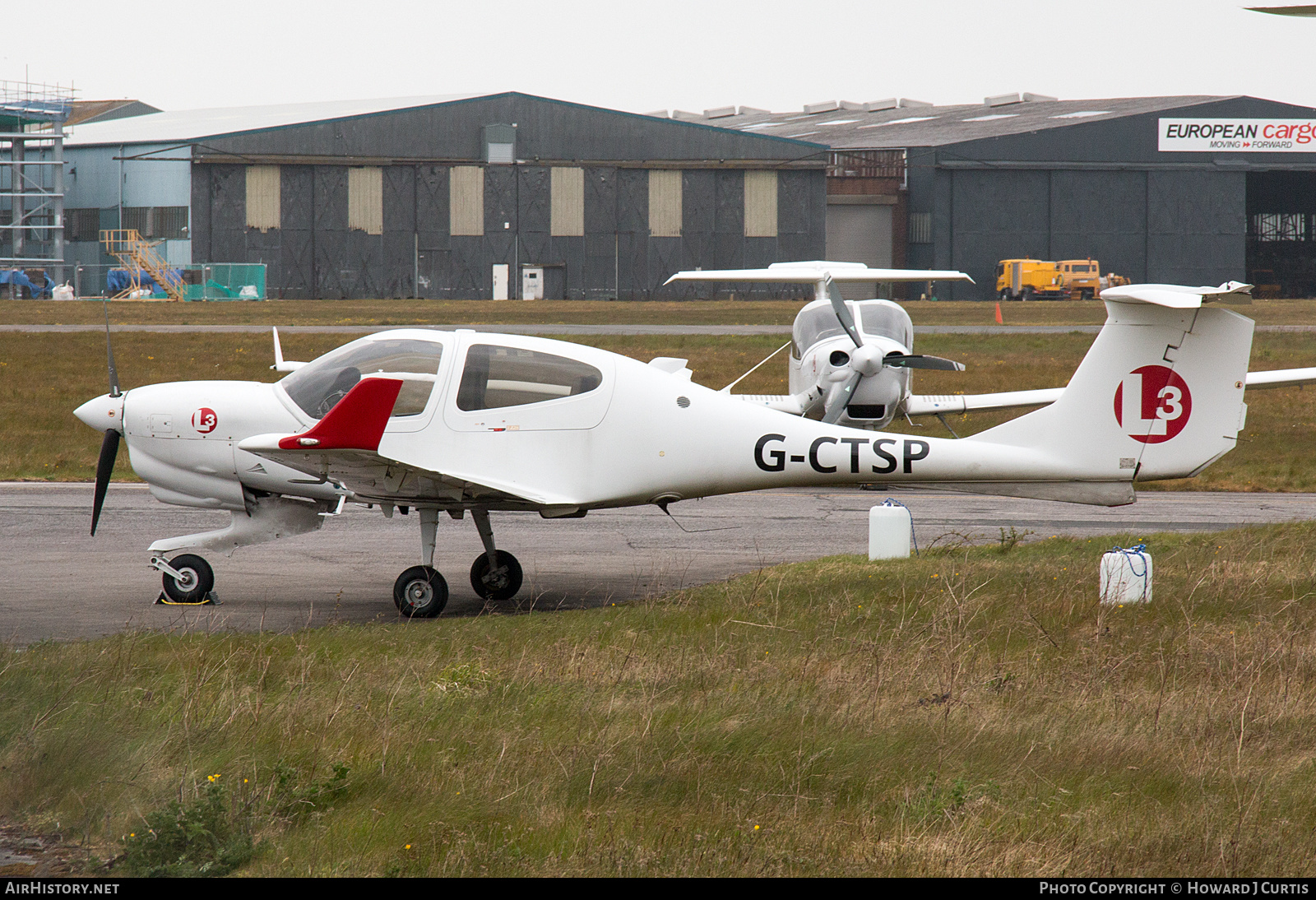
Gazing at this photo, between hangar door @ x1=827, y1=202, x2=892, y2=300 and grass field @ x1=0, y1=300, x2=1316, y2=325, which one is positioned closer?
grass field @ x1=0, y1=300, x2=1316, y2=325

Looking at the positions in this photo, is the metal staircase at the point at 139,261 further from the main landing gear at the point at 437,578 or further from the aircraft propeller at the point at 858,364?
the main landing gear at the point at 437,578

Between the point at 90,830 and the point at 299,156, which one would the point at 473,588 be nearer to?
the point at 90,830

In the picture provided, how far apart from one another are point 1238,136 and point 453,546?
7293 cm

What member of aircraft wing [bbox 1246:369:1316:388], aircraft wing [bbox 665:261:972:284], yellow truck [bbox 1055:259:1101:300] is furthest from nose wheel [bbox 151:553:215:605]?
yellow truck [bbox 1055:259:1101:300]

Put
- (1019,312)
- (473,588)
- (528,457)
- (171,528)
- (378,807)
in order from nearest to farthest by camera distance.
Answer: (378,807), (528,457), (473,588), (171,528), (1019,312)

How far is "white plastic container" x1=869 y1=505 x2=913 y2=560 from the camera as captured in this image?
11383 mm

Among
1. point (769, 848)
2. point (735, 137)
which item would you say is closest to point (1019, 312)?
point (735, 137)

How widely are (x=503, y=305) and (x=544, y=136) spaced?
37.0 feet

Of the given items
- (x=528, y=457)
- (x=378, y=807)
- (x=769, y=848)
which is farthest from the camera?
(x=528, y=457)

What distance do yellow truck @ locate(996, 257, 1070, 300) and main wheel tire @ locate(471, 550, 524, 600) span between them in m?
64.1

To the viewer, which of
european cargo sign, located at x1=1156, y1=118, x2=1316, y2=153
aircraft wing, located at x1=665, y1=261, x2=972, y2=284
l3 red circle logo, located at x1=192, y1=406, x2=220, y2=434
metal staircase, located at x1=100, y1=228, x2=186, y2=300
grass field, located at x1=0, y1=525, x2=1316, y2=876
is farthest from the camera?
european cargo sign, located at x1=1156, y1=118, x2=1316, y2=153

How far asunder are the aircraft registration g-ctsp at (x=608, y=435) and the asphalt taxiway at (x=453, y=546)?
72 cm

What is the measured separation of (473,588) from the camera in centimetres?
1086

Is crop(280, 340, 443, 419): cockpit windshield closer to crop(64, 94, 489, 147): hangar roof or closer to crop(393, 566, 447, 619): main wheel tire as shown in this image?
crop(393, 566, 447, 619): main wheel tire
